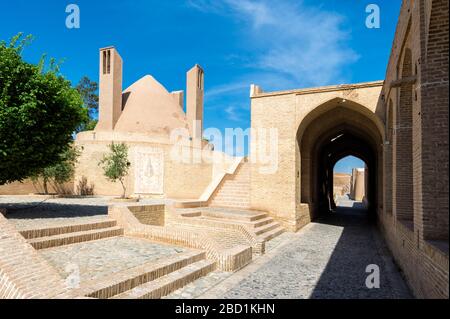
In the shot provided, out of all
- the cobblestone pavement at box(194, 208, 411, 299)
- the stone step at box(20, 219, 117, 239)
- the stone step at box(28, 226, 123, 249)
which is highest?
the stone step at box(20, 219, 117, 239)

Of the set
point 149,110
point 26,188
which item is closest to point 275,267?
point 26,188

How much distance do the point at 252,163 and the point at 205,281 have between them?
7.22 metres

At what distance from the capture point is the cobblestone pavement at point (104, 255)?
5.22m

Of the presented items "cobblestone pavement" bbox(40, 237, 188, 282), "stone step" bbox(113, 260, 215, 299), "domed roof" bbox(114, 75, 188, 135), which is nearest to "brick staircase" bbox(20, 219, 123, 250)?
"cobblestone pavement" bbox(40, 237, 188, 282)

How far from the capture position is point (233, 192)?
14477 millimetres

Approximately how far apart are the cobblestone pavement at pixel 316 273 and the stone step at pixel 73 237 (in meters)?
3.74

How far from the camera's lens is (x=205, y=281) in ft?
18.9

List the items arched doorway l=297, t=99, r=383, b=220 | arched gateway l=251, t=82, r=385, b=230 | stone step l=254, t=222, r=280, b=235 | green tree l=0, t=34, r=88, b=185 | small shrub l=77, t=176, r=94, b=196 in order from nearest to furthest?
green tree l=0, t=34, r=88, b=185 < stone step l=254, t=222, r=280, b=235 < arched gateway l=251, t=82, r=385, b=230 < arched doorway l=297, t=99, r=383, b=220 < small shrub l=77, t=176, r=94, b=196

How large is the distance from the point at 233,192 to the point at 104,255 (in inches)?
345

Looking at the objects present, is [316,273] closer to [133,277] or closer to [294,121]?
[133,277]

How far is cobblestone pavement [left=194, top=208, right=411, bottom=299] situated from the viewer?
526 centimetres

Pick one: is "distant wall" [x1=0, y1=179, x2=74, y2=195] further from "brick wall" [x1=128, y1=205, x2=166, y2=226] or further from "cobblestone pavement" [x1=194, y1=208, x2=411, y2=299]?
"cobblestone pavement" [x1=194, y1=208, x2=411, y2=299]
